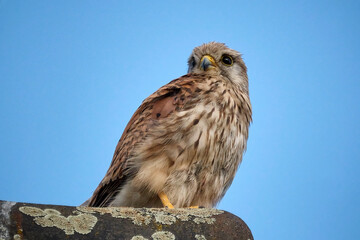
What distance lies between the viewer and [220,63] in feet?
13.5

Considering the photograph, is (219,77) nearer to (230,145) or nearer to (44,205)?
(230,145)

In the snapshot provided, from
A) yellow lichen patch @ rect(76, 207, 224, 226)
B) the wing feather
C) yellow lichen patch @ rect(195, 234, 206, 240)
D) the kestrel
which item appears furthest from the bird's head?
yellow lichen patch @ rect(195, 234, 206, 240)

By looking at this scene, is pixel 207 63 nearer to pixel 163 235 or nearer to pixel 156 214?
pixel 156 214

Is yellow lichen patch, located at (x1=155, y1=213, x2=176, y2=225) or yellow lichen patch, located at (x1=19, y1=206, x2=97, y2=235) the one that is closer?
yellow lichen patch, located at (x1=19, y1=206, x2=97, y2=235)

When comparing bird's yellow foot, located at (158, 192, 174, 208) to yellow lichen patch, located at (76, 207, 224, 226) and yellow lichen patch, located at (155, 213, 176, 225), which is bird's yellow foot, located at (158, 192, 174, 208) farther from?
yellow lichen patch, located at (155, 213, 176, 225)

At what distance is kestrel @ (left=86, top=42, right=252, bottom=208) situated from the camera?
2.94 m

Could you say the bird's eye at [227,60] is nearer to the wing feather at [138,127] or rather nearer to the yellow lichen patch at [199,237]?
the wing feather at [138,127]

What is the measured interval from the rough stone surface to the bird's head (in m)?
2.16

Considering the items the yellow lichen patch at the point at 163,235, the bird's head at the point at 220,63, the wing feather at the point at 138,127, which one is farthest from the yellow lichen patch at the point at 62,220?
the bird's head at the point at 220,63

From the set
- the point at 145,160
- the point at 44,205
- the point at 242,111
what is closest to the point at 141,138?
the point at 145,160

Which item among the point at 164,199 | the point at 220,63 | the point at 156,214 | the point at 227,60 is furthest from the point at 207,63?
the point at 156,214

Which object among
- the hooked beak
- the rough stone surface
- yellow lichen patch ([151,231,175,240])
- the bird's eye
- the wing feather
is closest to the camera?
the rough stone surface

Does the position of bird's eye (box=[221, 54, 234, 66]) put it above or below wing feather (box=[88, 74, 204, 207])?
above

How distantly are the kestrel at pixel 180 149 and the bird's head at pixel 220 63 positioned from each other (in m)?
0.42
